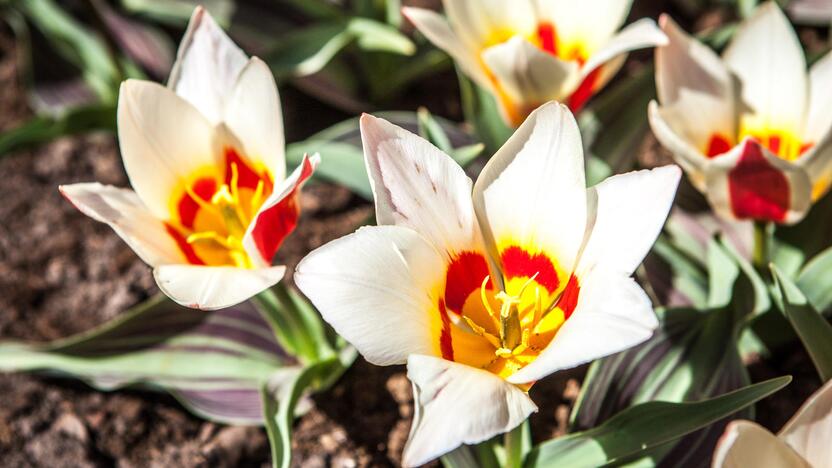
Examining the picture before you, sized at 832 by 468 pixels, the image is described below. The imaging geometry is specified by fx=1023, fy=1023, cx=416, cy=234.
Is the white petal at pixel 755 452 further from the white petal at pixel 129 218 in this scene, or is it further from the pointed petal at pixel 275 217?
the white petal at pixel 129 218

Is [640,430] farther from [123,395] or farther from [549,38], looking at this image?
[123,395]

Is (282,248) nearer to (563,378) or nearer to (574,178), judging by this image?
(563,378)

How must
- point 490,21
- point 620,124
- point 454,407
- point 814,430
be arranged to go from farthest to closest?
point 620,124, point 490,21, point 814,430, point 454,407

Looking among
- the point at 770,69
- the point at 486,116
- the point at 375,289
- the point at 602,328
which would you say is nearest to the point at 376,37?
the point at 486,116

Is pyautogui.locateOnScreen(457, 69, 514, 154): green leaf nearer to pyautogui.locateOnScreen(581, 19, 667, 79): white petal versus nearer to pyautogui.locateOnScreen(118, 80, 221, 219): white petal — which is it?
pyautogui.locateOnScreen(581, 19, 667, 79): white petal

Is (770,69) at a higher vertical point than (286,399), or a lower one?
higher

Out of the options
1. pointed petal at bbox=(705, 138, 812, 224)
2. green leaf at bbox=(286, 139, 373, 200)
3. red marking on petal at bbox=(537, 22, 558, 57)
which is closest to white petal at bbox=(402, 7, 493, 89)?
red marking on petal at bbox=(537, 22, 558, 57)
